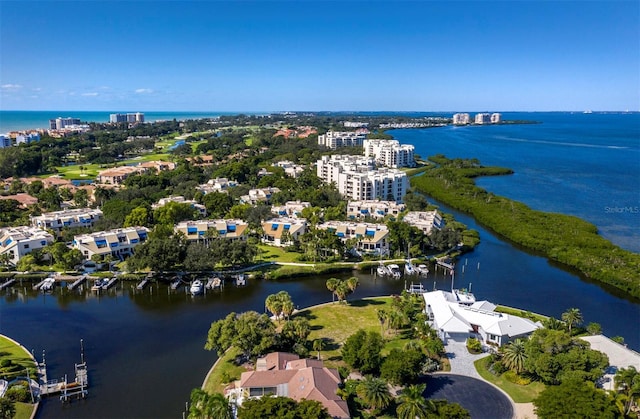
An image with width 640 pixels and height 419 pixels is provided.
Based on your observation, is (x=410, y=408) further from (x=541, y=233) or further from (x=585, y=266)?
(x=541, y=233)

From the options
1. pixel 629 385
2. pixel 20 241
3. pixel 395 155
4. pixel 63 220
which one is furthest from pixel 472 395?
pixel 395 155

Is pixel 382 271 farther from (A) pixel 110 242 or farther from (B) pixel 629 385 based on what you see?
(A) pixel 110 242

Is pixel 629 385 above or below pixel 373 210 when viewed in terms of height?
below

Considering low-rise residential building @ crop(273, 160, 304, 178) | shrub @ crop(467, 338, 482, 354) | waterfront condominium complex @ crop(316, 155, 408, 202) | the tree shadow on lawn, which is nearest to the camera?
shrub @ crop(467, 338, 482, 354)

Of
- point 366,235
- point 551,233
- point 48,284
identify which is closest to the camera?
point 48,284

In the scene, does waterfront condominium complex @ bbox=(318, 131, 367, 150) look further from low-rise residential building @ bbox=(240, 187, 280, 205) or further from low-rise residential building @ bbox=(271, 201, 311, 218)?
low-rise residential building @ bbox=(271, 201, 311, 218)

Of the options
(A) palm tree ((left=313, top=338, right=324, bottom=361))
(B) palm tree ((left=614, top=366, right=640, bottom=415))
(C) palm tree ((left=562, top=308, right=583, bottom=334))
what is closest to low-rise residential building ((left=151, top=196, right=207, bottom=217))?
(A) palm tree ((left=313, top=338, right=324, bottom=361))

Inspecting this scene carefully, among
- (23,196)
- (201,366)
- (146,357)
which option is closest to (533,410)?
(201,366)

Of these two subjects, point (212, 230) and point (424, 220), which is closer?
point (212, 230)
